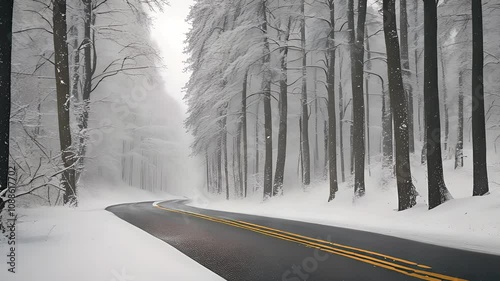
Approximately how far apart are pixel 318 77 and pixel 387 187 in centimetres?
1648

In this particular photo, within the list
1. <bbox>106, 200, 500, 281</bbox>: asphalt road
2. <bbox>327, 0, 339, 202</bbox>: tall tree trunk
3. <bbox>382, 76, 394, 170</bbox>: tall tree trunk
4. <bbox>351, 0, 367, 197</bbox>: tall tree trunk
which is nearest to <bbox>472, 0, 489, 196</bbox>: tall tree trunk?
<bbox>351, 0, 367, 197</bbox>: tall tree trunk

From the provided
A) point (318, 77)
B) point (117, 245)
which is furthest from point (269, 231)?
point (318, 77)

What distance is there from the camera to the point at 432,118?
10.8m

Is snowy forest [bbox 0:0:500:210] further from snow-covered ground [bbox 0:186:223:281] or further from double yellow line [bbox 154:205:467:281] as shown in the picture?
double yellow line [bbox 154:205:467:281]

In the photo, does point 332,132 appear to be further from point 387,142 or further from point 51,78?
point 51,78

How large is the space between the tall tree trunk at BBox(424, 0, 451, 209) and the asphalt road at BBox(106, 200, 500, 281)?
3.41m

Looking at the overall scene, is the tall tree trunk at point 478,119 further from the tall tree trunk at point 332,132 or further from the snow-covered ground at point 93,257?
the snow-covered ground at point 93,257

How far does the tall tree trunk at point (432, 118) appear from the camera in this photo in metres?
10.4

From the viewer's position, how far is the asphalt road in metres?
4.84

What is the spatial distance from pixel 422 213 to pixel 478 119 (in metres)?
3.47

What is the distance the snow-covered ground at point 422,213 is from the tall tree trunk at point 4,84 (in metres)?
8.28

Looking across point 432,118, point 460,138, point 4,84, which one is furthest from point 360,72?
point 4,84

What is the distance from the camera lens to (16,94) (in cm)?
1641

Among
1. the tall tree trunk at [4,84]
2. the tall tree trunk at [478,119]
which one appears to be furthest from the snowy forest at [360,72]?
the tall tree trunk at [4,84]
